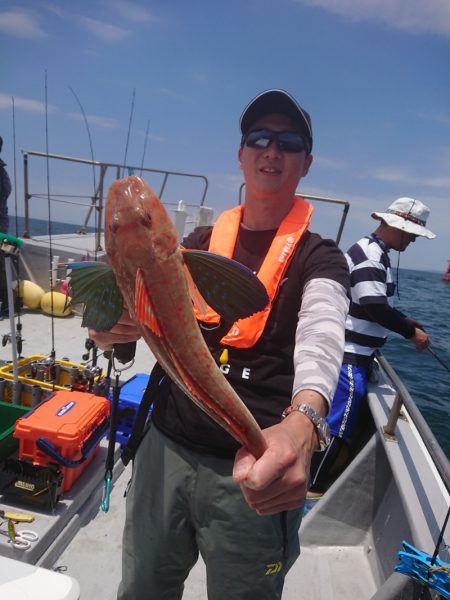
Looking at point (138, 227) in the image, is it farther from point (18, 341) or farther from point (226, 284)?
point (18, 341)

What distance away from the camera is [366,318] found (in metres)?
4.96

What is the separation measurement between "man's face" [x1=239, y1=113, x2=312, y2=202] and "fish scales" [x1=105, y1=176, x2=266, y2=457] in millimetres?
830

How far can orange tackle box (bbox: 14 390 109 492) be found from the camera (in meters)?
3.69

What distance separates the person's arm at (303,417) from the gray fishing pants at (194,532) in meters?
0.73

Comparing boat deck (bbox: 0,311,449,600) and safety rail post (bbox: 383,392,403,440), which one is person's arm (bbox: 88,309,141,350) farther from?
safety rail post (bbox: 383,392,403,440)

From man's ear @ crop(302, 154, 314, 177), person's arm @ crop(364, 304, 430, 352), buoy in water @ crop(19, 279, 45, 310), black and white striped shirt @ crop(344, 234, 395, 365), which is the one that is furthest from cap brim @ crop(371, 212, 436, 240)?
buoy in water @ crop(19, 279, 45, 310)

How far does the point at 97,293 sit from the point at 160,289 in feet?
1.68

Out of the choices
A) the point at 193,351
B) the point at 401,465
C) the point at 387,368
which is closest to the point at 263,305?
the point at 193,351

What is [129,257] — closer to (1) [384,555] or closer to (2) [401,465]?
(2) [401,465]

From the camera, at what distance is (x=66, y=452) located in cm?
376

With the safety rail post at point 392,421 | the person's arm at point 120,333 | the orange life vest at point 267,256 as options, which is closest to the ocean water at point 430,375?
the safety rail post at point 392,421

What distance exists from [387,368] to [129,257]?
173 inches

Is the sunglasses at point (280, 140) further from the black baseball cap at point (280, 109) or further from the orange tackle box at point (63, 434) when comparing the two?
the orange tackle box at point (63, 434)

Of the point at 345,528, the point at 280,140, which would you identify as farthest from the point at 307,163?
the point at 345,528
